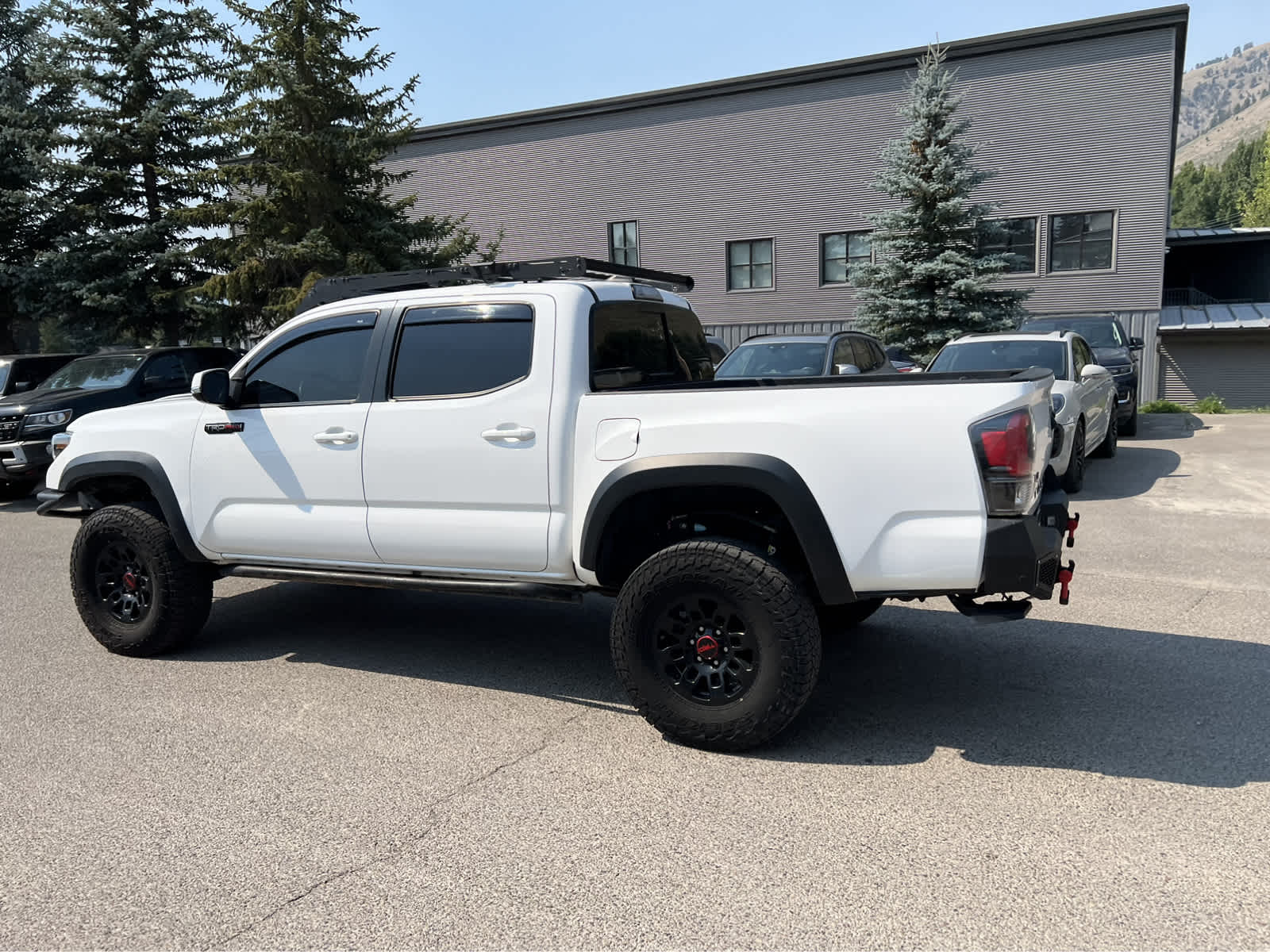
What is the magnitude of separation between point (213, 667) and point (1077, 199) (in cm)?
2364

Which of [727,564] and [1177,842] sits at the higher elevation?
[727,564]

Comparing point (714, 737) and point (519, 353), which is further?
point (519, 353)

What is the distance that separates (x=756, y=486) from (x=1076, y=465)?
24.3 ft

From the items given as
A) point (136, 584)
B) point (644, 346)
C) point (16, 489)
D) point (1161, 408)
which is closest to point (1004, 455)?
point (644, 346)

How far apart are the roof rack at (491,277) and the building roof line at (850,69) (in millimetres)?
18838

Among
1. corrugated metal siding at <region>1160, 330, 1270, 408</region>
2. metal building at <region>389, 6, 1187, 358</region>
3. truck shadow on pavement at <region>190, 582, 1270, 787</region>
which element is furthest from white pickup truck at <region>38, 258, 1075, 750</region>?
corrugated metal siding at <region>1160, 330, 1270, 408</region>

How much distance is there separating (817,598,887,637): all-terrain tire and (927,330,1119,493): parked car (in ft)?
16.1

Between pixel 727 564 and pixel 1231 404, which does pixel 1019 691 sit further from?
pixel 1231 404

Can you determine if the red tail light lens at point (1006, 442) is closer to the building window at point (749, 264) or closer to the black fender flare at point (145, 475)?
the black fender flare at point (145, 475)

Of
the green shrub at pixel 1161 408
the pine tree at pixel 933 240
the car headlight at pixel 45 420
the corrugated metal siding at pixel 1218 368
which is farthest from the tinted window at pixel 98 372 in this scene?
the corrugated metal siding at pixel 1218 368

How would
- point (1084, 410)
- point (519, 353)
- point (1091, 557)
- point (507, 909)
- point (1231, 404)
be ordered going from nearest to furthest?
point (507, 909) < point (519, 353) < point (1091, 557) < point (1084, 410) < point (1231, 404)

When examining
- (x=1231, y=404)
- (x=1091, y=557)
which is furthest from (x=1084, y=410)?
(x=1231, y=404)

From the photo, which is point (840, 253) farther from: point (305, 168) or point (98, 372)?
point (98, 372)

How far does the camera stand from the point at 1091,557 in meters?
7.28
